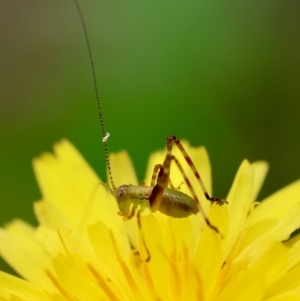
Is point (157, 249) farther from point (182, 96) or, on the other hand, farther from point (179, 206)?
point (182, 96)

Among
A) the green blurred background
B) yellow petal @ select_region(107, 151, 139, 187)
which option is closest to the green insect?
yellow petal @ select_region(107, 151, 139, 187)

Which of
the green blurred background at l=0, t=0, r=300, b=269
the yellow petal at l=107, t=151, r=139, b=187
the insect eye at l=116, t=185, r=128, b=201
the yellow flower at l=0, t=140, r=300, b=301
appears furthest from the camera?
the green blurred background at l=0, t=0, r=300, b=269

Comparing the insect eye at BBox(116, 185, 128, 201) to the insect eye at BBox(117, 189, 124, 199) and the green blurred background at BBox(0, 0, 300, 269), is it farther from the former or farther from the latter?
the green blurred background at BBox(0, 0, 300, 269)

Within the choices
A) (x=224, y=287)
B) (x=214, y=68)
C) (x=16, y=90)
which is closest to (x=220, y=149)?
(x=214, y=68)

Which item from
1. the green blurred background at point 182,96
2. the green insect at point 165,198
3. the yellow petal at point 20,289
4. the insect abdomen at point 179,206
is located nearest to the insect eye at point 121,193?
the green insect at point 165,198

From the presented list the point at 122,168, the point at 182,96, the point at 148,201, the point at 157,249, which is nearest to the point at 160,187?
the point at 148,201

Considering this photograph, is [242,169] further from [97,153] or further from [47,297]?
[97,153]
